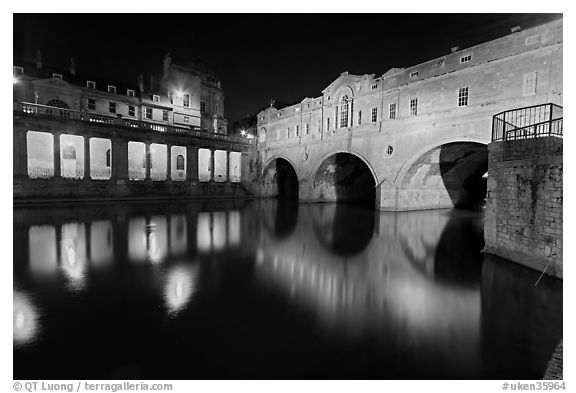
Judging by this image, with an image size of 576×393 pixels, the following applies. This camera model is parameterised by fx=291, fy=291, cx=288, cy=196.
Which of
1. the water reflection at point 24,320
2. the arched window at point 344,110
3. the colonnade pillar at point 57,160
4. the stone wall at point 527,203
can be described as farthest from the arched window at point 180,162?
the stone wall at point 527,203

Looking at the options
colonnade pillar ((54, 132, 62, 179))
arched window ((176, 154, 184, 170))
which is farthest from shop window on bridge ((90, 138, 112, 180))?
colonnade pillar ((54, 132, 62, 179))

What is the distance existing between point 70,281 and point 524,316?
1000 cm

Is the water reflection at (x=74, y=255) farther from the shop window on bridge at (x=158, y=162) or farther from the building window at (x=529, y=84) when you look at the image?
the shop window on bridge at (x=158, y=162)

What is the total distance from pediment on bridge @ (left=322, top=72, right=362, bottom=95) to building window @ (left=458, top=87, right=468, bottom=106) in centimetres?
920

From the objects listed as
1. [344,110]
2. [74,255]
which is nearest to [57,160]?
[74,255]

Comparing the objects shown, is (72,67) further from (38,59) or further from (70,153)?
(70,153)

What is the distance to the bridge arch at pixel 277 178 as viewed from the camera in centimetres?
3831

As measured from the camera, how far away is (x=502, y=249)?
9523 millimetres

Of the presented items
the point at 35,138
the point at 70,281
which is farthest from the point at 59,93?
the point at 70,281

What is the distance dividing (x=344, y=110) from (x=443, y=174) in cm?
1039

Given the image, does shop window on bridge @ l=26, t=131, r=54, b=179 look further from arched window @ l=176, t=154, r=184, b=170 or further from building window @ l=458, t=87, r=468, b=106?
building window @ l=458, t=87, r=468, b=106

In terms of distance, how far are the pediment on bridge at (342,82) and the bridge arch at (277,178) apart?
11.4 m

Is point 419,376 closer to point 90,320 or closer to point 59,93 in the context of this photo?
point 90,320

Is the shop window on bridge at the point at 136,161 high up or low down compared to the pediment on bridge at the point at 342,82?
down
